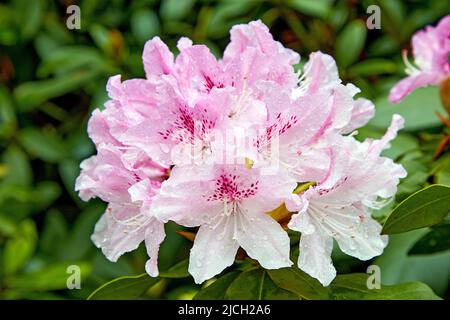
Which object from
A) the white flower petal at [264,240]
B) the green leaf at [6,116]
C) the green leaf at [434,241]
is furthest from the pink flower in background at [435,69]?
the green leaf at [6,116]

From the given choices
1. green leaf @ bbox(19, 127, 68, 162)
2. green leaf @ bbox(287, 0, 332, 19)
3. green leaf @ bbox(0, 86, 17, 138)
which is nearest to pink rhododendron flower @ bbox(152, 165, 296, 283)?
green leaf @ bbox(287, 0, 332, 19)

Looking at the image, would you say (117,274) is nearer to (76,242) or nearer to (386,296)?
(76,242)

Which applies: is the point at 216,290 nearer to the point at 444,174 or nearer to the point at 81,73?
the point at 444,174

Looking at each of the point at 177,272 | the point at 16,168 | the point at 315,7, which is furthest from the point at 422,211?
the point at 16,168

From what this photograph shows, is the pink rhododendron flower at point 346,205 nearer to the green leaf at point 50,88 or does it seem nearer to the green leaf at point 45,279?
the green leaf at point 45,279

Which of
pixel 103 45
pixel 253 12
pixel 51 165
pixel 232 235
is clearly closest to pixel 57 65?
pixel 103 45

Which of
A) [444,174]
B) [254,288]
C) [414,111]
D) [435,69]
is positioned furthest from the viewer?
[414,111]

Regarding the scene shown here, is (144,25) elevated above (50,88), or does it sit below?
above
